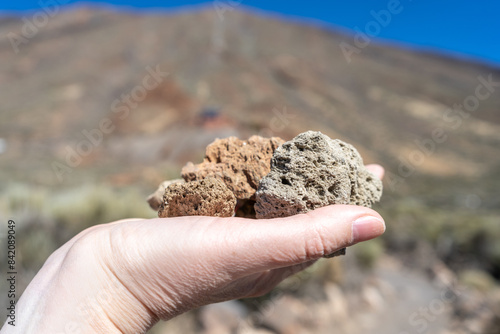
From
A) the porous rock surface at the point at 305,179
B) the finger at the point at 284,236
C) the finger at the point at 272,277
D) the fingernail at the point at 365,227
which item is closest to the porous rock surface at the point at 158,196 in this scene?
the porous rock surface at the point at 305,179

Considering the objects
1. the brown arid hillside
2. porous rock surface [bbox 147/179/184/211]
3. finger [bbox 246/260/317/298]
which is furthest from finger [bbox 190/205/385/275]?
the brown arid hillside

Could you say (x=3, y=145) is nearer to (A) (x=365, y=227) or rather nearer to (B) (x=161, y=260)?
(B) (x=161, y=260)

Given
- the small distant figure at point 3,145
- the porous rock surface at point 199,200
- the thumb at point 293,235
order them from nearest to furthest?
the thumb at point 293,235, the porous rock surface at point 199,200, the small distant figure at point 3,145

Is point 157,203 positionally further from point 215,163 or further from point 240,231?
point 240,231

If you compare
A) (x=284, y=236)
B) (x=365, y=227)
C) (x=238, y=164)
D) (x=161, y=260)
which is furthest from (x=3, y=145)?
(x=365, y=227)

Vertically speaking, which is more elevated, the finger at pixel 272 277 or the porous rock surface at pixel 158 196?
the porous rock surface at pixel 158 196

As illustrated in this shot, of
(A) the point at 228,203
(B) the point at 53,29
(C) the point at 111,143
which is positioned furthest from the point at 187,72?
(B) the point at 53,29

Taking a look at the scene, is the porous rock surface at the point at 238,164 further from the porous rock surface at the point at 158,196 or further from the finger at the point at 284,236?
the finger at the point at 284,236
